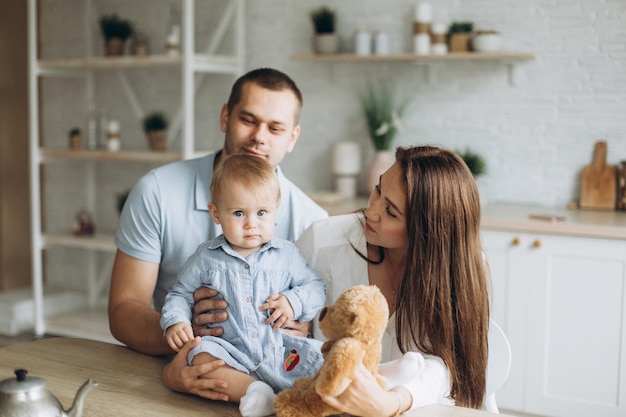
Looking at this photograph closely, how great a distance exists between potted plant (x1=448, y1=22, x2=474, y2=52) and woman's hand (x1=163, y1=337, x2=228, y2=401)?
2.86 m

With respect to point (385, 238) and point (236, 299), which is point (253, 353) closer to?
point (236, 299)

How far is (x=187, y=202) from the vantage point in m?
2.46

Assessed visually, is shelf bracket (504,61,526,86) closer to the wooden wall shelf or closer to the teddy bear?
the wooden wall shelf

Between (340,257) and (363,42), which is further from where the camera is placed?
(363,42)

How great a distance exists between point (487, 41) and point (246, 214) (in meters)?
2.57

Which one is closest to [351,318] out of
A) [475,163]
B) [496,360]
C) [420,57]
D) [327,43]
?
[496,360]

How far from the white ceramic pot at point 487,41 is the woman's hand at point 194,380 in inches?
111

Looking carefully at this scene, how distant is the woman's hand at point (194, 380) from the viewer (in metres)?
1.57

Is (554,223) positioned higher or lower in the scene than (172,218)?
lower

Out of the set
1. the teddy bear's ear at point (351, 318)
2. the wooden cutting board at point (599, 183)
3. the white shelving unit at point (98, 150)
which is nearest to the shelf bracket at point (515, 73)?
the wooden cutting board at point (599, 183)

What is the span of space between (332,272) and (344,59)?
2.39 meters

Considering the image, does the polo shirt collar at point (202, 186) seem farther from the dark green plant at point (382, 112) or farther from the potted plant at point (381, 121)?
the dark green plant at point (382, 112)

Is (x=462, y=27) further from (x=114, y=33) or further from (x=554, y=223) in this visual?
(x=114, y=33)

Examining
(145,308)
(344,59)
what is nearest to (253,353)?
(145,308)
